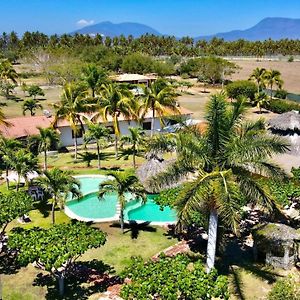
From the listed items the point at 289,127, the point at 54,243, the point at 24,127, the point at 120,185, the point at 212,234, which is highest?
the point at 289,127

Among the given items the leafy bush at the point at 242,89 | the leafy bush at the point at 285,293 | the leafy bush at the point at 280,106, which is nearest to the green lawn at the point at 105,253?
the leafy bush at the point at 285,293

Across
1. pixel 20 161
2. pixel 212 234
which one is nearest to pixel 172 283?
pixel 212 234

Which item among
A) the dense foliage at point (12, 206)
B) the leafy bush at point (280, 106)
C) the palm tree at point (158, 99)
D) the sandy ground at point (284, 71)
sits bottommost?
the dense foliage at point (12, 206)

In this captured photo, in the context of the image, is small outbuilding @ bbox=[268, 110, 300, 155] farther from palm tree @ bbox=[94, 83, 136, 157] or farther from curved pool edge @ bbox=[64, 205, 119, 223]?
curved pool edge @ bbox=[64, 205, 119, 223]

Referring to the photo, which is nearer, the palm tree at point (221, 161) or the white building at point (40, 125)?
the palm tree at point (221, 161)

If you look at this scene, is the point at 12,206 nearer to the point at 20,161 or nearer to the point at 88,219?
the point at 88,219

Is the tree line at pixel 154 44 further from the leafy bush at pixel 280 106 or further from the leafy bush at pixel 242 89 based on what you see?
the leafy bush at pixel 280 106
